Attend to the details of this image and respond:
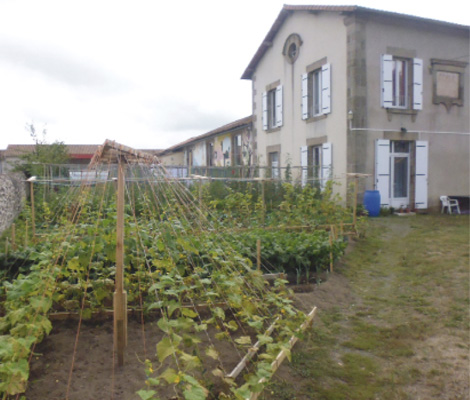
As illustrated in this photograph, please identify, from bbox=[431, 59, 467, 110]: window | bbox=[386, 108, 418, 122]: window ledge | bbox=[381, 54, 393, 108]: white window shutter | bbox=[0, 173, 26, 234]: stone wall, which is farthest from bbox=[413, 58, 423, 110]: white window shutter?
bbox=[0, 173, 26, 234]: stone wall

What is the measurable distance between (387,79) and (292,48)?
3.60 metres

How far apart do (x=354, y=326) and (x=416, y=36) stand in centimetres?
964

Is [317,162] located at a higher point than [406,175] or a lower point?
higher

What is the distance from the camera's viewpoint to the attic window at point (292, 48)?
12.4 metres

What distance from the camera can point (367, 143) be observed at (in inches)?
410

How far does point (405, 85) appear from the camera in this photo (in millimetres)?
10977

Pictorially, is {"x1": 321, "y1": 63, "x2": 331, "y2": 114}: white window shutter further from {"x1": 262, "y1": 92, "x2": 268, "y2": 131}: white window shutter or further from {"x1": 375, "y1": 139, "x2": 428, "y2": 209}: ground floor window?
{"x1": 262, "y1": 92, "x2": 268, "y2": 131}: white window shutter

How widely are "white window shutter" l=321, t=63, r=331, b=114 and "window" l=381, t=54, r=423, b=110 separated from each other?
1.40 metres

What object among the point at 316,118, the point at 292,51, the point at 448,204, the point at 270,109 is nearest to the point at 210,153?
the point at 270,109

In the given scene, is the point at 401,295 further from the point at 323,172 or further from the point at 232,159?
the point at 232,159

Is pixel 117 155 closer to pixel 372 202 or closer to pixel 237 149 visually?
pixel 372 202

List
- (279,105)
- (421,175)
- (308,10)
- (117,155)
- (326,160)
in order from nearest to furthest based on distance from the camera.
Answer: (117,155) < (421,175) < (326,160) < (308,10) < (279,105)

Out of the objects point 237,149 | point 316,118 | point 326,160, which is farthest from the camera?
point 237,149

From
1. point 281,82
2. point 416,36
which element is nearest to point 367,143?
point 416,36
